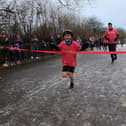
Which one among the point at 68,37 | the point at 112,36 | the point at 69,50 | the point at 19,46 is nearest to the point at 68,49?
the point at 69,50

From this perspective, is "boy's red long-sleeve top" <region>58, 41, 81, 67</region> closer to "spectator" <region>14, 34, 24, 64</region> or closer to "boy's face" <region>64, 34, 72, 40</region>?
"boy's face" <region>64, 34, 72, 40</region>

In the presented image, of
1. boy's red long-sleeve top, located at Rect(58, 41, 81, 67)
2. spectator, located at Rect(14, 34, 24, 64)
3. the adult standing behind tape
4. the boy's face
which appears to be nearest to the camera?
the boy's face

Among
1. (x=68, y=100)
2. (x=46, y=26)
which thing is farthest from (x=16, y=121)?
(x=46, y=26)

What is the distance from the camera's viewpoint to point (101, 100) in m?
5.89

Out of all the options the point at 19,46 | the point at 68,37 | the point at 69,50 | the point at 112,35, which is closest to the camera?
the point at 68,37

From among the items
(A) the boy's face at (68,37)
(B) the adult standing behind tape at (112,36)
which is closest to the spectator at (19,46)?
(B) the adult standing behind tape at (112,36)

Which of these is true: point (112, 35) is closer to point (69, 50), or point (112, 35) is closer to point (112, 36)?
point (112, 36)

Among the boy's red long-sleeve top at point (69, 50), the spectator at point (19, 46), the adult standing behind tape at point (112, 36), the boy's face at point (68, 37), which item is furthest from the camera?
the spectator at point (19, 46)

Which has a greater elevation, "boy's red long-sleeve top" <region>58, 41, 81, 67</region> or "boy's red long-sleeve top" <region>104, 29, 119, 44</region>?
"boy's red long-sleeve top" <region>104, 29, 119, 44</region>

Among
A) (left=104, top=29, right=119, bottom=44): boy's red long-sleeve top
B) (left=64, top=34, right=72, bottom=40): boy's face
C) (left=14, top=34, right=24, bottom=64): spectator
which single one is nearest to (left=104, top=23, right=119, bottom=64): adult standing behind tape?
(left=104, top=29, right=119, bottom=44): boy's red long-sleeve top

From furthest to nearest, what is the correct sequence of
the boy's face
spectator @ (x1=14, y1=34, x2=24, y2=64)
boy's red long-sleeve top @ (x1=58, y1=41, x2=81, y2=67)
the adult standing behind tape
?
spectator @ (x1=14, y1=34, x2=24, y2=64), the adult standing behind tape, boy's red long-sleeve top @ (x1=58, y1=41, x2=81, y2=67), the boy's face

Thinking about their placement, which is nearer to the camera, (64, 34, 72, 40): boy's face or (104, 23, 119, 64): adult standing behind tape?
(64, 34, 72, 40): boy's face

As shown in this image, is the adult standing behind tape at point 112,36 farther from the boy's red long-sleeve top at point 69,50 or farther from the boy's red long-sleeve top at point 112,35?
the boy's red long-sleeve top at point 69,50

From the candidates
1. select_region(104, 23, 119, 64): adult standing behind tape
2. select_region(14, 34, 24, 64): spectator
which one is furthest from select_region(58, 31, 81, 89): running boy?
select_region(14, 34, 24, 64): spectator
